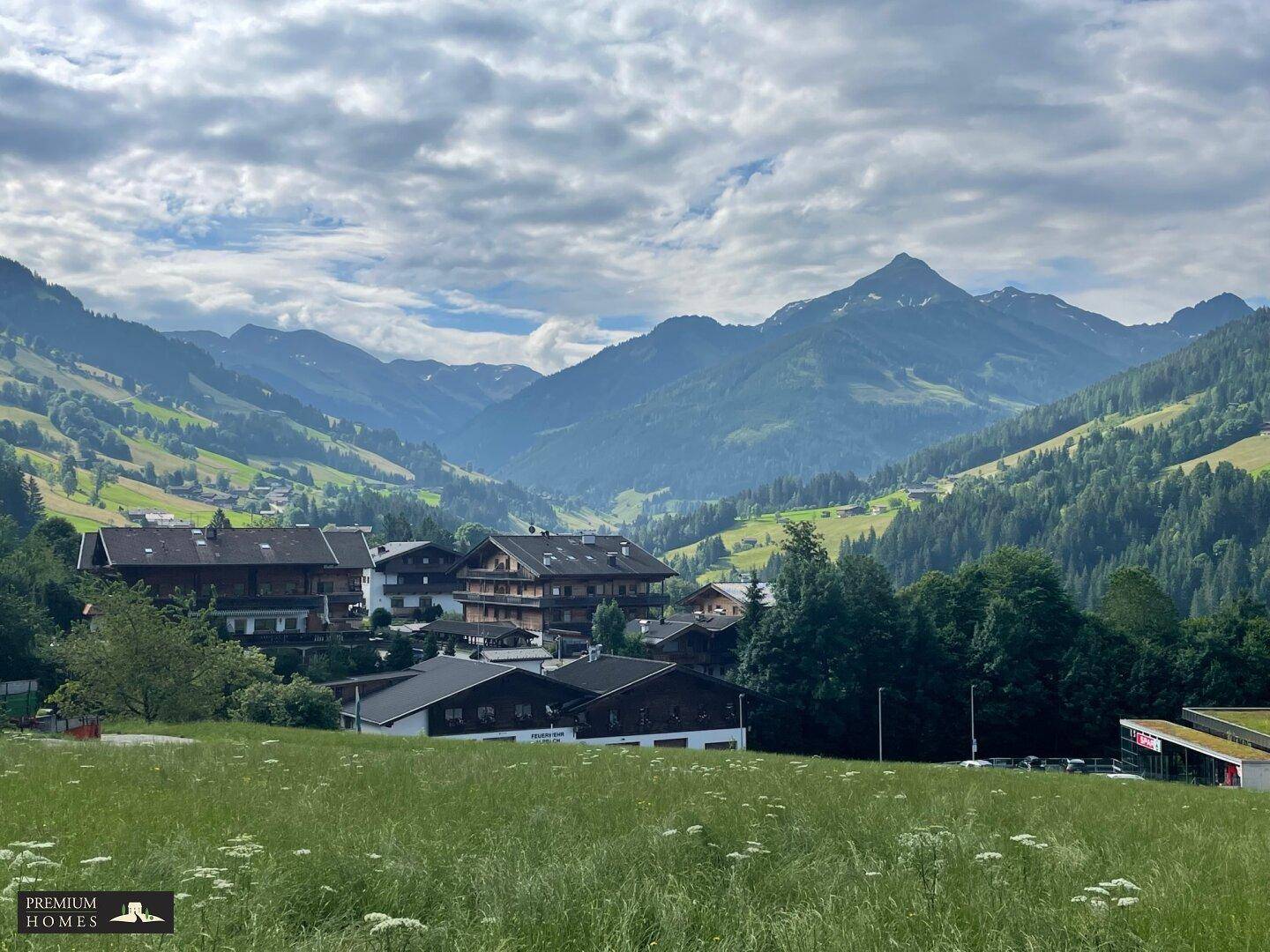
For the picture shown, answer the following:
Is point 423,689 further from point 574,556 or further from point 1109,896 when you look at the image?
point 1109,896

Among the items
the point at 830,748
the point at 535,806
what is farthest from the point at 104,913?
the point at 830,748

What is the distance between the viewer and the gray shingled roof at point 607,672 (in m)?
69.1

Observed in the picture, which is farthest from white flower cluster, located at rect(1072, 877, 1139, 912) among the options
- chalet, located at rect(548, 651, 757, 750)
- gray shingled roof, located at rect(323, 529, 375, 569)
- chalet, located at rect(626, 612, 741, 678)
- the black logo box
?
gray shingled roof, located at rect(323, 529, 375, 569)

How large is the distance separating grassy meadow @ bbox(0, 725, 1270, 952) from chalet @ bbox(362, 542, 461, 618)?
11038cm

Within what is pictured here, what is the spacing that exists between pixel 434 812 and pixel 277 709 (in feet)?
132

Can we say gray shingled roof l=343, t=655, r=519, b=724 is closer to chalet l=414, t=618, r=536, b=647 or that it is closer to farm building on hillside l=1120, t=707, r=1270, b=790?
chalet l=414, t=618, r=536, b=647

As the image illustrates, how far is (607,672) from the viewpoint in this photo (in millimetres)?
72625

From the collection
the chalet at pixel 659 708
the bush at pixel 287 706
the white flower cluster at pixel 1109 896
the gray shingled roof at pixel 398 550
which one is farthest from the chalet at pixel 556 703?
the gray shingled roof at pixel 398 550

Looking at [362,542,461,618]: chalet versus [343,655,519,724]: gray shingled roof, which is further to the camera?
[362,542,461,618]: chalet

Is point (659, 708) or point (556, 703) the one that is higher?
point (556, 703)

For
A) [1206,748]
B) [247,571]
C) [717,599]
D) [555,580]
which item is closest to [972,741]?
[1206,748]

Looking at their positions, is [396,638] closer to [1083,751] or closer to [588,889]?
[1083,751]

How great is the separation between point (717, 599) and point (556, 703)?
251ft

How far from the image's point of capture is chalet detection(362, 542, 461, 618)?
419 feet
